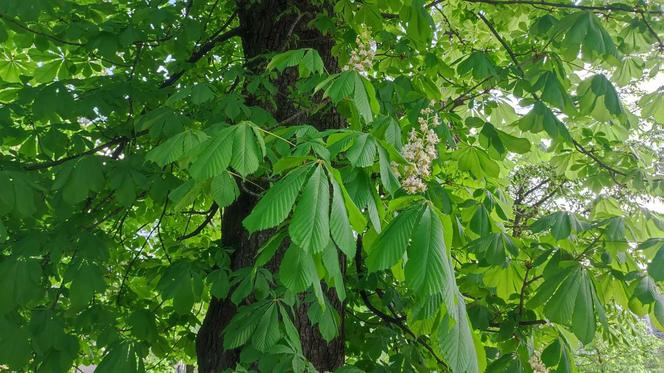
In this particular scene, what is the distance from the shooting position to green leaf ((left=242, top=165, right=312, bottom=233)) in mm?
915

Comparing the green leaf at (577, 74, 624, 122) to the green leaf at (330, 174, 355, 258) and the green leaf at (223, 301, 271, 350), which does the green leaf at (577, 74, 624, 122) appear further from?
the green leaf at (330, 174, 355, 258)

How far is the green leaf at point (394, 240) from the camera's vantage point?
985 millimetres

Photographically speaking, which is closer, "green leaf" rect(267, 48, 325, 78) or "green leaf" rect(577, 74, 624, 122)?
"green leaf" rect(267, 48, 325, 78)

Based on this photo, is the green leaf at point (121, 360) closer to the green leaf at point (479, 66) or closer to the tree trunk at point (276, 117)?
the tree trunk at point (276, 117)

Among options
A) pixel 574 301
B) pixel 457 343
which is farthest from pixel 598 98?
pixel 457 343

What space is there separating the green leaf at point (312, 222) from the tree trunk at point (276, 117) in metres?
1.28

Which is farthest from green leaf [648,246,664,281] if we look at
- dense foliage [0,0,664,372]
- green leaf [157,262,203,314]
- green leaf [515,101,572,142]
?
green leaf [157,262,203,314]

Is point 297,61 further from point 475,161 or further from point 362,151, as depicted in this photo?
point 475,161

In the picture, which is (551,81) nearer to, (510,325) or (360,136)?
(510,325)

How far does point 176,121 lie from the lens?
197 cm

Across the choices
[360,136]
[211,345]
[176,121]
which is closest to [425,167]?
[360,136]

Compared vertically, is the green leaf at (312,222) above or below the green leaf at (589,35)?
below

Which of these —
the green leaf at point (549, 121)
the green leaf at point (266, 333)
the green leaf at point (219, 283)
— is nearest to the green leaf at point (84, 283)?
the green leaf at point (219, 283)

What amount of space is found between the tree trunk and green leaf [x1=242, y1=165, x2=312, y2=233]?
4.06 ft
